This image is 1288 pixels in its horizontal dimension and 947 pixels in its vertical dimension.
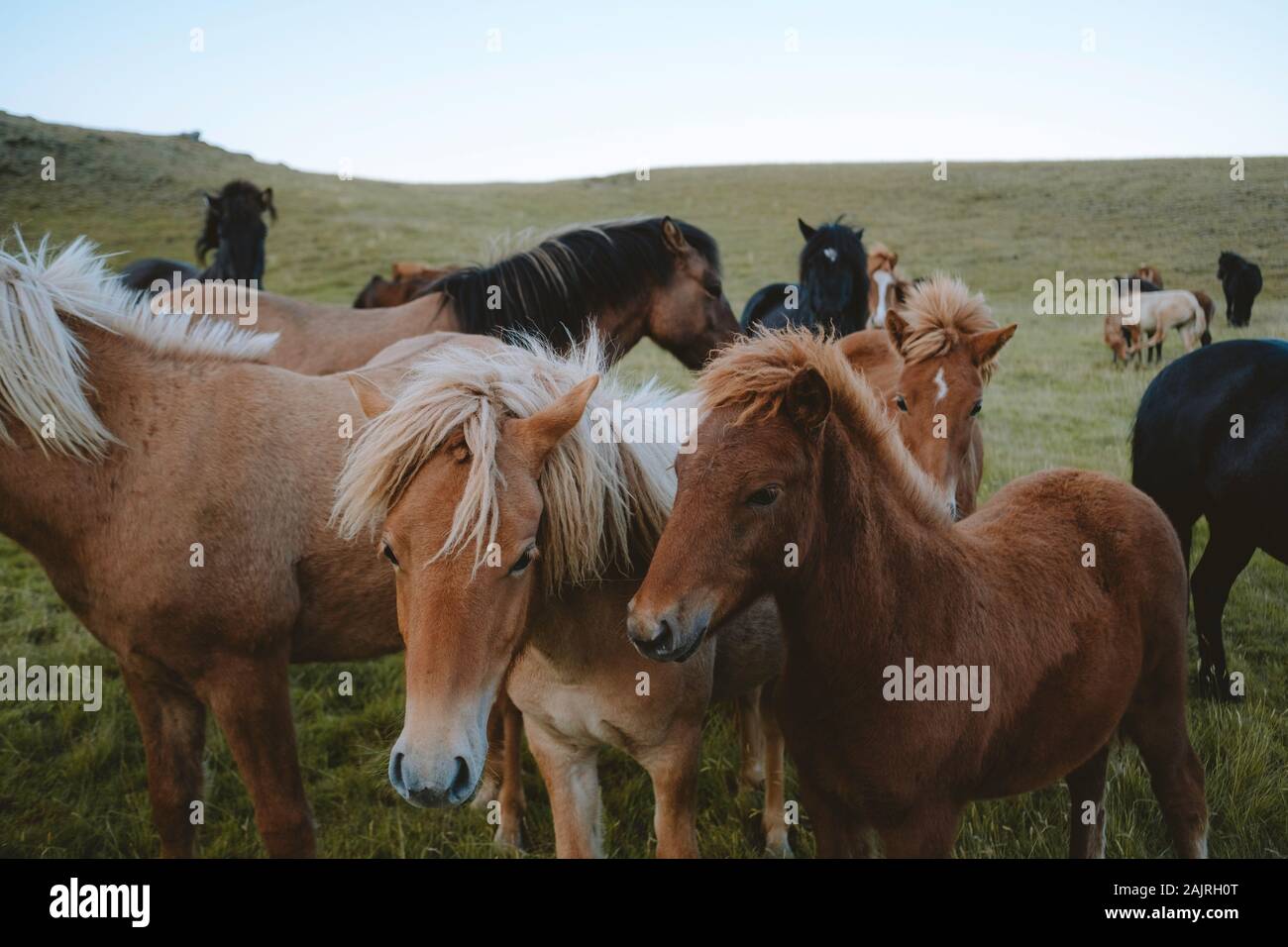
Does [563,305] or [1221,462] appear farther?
[563,305]

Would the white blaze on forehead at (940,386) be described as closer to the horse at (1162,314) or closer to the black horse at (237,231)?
the horse at (1162,314)

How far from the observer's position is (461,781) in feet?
6.30

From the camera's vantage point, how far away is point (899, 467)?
2.55 metres

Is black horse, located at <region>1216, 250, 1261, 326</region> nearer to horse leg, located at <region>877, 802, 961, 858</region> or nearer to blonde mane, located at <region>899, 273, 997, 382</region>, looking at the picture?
blonde mane, located at <region>899, 273, 997, 382</region>

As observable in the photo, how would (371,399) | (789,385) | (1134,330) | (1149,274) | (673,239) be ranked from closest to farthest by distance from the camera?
(789,385) → (371,399) → (1149,274) → (673,239) → (1134,330)

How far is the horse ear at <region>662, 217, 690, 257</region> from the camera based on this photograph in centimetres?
579

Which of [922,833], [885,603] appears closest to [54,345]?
[885,603]

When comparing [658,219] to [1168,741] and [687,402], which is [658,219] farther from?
[1168,741]

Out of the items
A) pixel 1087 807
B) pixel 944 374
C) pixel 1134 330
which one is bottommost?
pixel 1087 807

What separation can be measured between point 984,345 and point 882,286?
6955 mm

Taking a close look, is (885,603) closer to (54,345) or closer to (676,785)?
(676,785)

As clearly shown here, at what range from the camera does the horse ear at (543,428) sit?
7.32 feet
